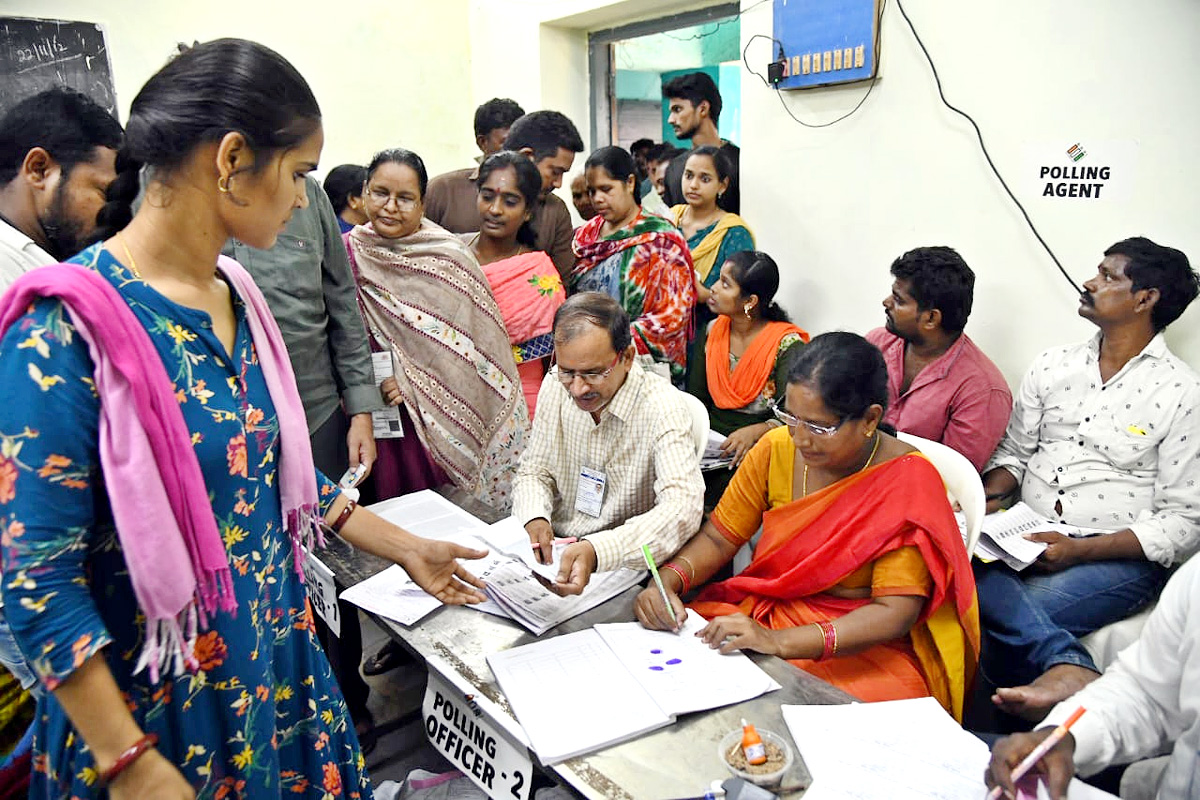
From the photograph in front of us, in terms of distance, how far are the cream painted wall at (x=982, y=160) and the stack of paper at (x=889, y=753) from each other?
1.99 metres

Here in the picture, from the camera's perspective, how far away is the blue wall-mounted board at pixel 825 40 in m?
3.20

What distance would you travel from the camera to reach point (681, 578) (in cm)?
186

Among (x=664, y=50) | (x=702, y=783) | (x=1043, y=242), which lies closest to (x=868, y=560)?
(x=702, y=783)

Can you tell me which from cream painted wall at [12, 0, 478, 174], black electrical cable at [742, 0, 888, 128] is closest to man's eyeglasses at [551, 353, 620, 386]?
black electrical cable at [742, 0, 888, 128]

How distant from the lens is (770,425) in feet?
9.50

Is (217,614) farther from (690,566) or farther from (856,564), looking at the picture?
(856,564)

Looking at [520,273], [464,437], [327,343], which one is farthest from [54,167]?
[520,273]

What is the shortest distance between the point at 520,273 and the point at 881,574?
166 centimetres

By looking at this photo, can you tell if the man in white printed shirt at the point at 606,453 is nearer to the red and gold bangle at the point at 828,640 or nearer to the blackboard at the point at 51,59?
the red and gold bangle at the point at 828,640

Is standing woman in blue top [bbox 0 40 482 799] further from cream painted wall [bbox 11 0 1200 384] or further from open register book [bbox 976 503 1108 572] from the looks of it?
cream painted wall [bbox 11 0 1200 384]

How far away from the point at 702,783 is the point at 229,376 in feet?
2.89

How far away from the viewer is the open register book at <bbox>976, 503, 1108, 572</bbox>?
2283mm

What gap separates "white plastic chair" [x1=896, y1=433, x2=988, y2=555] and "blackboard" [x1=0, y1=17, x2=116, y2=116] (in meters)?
3.86

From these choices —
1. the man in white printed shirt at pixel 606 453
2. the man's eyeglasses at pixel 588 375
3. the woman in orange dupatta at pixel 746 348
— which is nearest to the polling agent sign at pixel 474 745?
the man in white printed shirt at pixel 606 453
